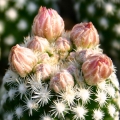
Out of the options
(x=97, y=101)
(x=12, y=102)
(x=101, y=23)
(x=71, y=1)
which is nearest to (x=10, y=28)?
(x=101, y=23)

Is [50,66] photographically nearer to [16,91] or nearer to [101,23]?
[16,91]

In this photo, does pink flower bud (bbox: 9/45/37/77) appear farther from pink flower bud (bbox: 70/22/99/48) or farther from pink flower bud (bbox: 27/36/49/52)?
pink flower bud (bbox: 70/22/99/48)

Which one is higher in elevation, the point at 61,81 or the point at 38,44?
the point at 38,44

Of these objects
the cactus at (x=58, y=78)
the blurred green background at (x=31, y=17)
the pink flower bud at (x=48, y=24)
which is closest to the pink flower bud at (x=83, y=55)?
the cactus at (x=58, y=78)

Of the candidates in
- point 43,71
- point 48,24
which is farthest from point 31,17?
point 43,71

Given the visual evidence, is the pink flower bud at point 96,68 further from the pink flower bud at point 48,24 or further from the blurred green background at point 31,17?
the blurred green background at point 31,17

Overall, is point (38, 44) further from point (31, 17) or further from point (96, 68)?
point (31, 17)

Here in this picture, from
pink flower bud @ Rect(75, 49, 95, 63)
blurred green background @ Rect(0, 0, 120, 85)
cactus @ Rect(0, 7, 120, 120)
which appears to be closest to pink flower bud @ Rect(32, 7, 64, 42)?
cactus @ Rect(0, 7, 120, 120)
